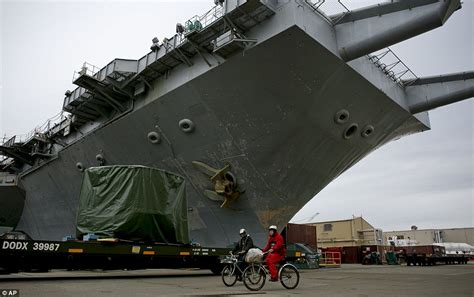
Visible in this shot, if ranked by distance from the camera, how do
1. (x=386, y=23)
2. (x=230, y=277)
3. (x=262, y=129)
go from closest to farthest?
(x=230, y=277)
(x=386, y=23)
(x=262, y=129)

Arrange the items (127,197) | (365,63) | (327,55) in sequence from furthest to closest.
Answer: (365,63)
(327,55)
(127,197)

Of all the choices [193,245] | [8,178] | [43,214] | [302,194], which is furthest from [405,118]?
[8,178]

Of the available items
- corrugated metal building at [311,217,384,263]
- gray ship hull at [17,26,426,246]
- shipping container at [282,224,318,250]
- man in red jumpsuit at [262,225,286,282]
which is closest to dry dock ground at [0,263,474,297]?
man in red jumpsuit at [262,225,286,282]

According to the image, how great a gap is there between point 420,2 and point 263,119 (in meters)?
6.42

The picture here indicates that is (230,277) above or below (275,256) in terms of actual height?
below

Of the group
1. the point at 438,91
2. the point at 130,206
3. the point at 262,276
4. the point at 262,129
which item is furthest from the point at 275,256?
the point at 438,91

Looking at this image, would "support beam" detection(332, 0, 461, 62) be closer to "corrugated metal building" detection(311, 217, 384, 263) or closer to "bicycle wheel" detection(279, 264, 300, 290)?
"bicycle wheel" detection(279, 264, 300, 290)

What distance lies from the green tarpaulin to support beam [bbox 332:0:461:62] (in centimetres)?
762

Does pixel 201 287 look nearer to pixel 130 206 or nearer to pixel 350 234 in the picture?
pixel 130 206

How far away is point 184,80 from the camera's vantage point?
14633mm

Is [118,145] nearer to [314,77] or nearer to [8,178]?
[314,77]

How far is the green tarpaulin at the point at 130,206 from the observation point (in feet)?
34.0

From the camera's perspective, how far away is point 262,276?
307 inches

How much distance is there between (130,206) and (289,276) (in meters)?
4.88
